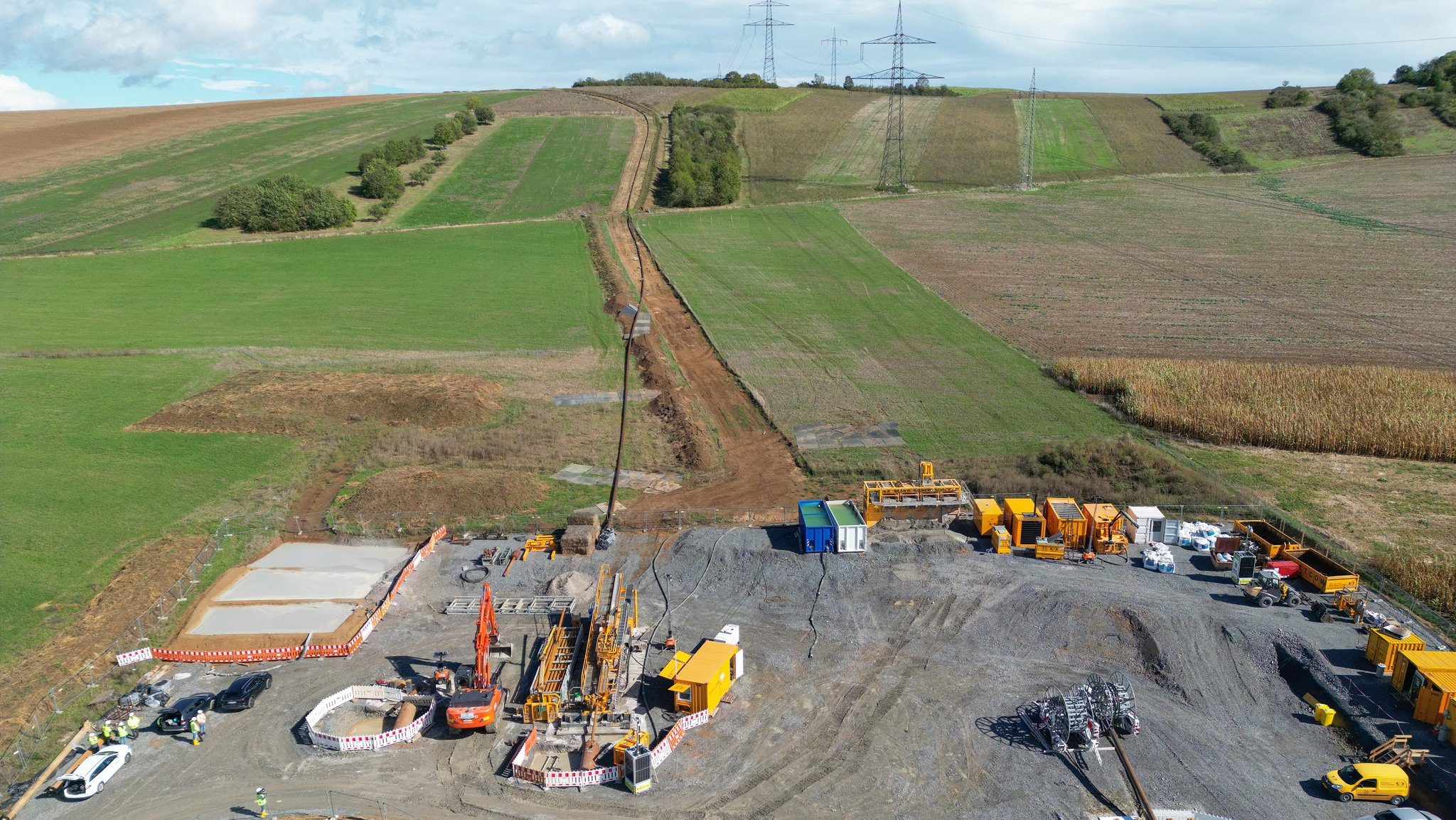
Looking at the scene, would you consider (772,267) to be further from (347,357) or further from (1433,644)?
(1433,644)

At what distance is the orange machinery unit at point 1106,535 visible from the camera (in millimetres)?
35969

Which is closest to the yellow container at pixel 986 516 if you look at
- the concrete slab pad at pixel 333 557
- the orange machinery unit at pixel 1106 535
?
the orange machinery unit at pixel 1106 535

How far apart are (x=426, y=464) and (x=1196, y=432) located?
40.0m

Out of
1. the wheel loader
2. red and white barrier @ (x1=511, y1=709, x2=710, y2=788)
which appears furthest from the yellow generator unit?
red and white barrier @ (x1=511, y1=709, x2=710, y2=788)

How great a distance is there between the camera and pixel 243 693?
27.1 m

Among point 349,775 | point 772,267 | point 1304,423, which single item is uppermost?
point 772,267

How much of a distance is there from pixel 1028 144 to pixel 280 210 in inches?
3753

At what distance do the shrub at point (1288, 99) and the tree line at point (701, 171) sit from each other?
269 feet

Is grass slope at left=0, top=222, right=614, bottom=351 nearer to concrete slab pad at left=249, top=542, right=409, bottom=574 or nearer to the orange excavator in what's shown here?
concrete slab pad at left=249, top=542, right=409, bottom=574

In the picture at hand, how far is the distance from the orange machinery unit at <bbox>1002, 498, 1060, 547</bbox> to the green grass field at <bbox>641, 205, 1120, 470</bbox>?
27.9ft

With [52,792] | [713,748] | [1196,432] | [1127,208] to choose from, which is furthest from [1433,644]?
[1127,208]

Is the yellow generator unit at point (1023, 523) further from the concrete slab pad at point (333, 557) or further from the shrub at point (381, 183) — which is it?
the shrub at point (381, 183)

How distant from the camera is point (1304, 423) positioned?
46.8 meters

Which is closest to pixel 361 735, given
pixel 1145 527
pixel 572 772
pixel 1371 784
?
pixel 572 772
